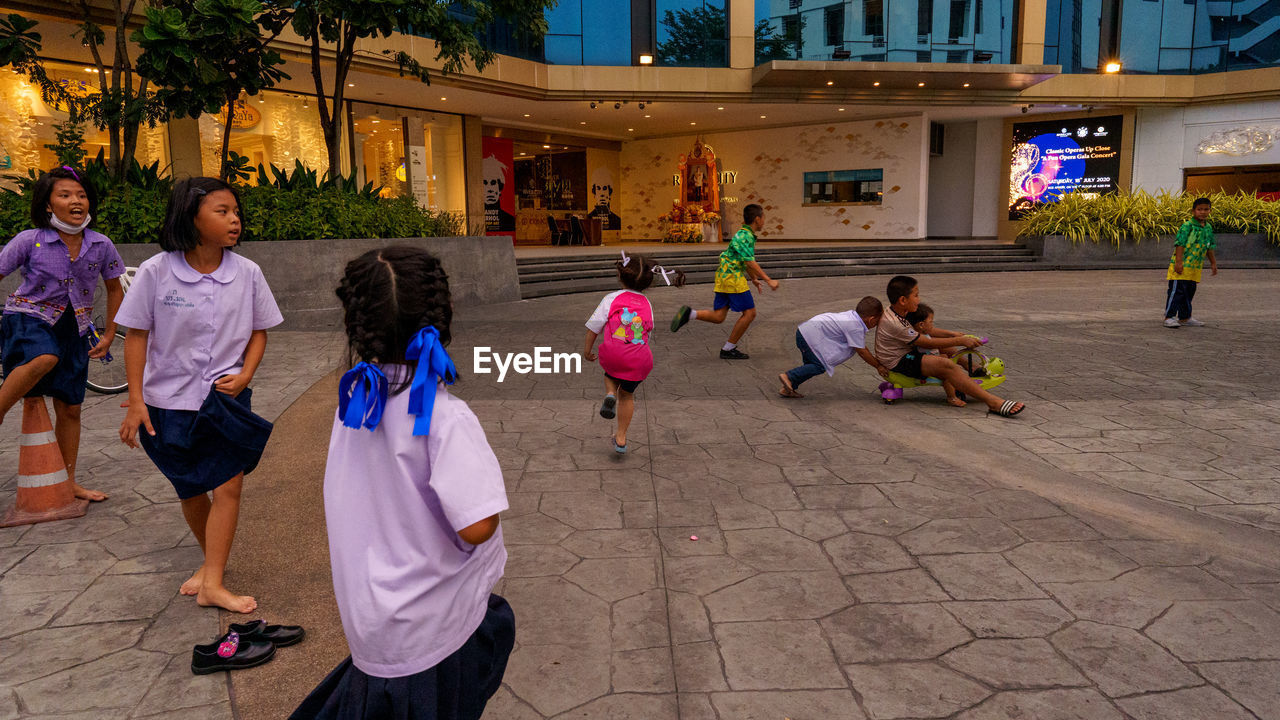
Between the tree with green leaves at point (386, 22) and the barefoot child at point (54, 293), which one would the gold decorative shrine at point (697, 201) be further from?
the barefoot child at point (54, 293)

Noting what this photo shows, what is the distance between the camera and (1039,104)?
23125mm

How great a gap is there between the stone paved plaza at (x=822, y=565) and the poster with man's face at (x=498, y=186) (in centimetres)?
1905

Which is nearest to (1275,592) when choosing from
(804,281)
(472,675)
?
(472,675)

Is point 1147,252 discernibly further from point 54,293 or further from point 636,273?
point 54,293

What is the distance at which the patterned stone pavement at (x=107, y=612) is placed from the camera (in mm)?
2627

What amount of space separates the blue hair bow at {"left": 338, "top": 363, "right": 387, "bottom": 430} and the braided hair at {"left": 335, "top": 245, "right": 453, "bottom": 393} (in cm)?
6

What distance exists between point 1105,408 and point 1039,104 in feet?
65.8

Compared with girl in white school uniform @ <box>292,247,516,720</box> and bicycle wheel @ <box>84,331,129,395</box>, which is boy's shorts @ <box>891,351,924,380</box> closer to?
girl in white school uniform @ <box>292,247,516,720</box>

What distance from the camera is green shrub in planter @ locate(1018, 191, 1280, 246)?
1892 cm

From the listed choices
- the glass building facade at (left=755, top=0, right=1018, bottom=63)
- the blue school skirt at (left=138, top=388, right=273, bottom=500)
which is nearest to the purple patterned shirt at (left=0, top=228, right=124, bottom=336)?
the blue school skirt at (left=138, top=388, right=273, bottom=500)

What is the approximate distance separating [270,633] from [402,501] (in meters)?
1.69

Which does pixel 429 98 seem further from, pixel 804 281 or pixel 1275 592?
pixel 1275 592

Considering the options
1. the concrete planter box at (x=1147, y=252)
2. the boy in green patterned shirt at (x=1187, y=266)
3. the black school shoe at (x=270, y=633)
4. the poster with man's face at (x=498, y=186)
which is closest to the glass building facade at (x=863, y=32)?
the concrete planter box at (x=1147, y=252)

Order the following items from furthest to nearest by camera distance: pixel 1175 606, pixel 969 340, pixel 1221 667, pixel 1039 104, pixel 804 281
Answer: pixel 1039 104, pixel 804 281, pixel 969 340, pixel 1175 606, pixel 1221 667
